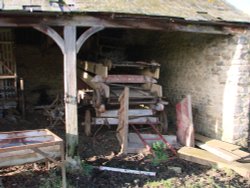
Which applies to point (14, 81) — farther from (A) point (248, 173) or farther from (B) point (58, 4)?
(A) point (248, 173)

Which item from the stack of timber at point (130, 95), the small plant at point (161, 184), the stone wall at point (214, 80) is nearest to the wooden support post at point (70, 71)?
the stack of timber at point (130, 95)

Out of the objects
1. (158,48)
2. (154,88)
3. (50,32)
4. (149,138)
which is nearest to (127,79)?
(154,88)

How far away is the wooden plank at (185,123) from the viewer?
6.83 m

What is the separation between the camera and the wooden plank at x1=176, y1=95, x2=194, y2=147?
6832 millimetres

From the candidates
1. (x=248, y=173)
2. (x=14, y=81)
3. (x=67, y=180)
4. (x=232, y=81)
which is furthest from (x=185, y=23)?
(x=14, y=81)

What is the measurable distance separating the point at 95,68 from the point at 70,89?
2606 mm

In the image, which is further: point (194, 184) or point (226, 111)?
point (226, 111)

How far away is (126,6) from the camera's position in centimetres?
586

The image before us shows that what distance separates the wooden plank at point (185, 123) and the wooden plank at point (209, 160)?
0.35 meters

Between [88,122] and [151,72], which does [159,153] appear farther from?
[151,72]

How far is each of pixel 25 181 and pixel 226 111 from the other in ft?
16.1

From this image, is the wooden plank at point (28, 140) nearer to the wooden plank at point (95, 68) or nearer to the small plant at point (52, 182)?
the small plant at point (52, 182)

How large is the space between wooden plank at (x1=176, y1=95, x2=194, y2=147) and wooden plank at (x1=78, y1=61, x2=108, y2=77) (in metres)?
2.12

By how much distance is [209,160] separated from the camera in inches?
233
